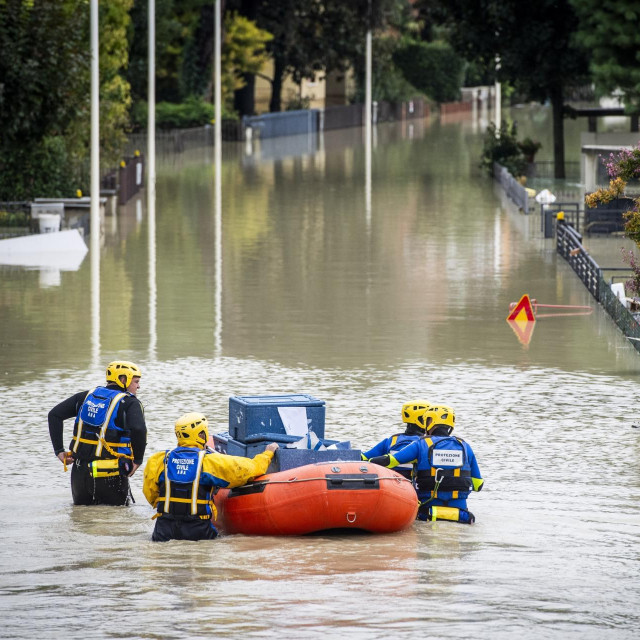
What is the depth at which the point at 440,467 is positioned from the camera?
41.5ft

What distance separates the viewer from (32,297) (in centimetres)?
2848

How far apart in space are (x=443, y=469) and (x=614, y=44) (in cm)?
3538

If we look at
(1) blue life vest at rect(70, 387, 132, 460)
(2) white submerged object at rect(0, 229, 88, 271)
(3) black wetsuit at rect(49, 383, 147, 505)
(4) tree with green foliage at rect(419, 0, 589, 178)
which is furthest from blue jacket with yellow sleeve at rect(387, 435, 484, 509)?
(4) tree with green foliage at rect(419, 0, 589, 178)

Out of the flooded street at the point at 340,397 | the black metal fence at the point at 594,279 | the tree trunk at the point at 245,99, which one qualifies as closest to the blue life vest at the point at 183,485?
the flooded street at the point at 340,397

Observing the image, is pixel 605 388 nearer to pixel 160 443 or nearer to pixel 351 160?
pixel 160 443

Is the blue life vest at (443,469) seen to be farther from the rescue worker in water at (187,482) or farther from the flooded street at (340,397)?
the rescue worker in water at (187,482)

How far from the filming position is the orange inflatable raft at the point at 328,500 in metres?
12.0

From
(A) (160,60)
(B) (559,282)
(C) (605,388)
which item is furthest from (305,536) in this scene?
(A) (160,60)

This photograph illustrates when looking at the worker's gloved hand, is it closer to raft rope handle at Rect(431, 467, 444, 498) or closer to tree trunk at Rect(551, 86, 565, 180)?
raft rope handle at Rect(431, 467, 444, 498)

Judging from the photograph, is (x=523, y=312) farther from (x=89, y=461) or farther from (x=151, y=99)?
(x=151, y=99)

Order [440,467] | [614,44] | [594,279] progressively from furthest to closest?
[614,44], [594,279], [440,467]

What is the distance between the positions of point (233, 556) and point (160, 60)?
60.6m

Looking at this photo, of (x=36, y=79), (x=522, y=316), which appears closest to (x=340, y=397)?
(x=522, y=316)

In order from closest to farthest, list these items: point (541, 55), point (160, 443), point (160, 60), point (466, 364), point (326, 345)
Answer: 1. point (160, 443)
2. point (466, 364)
3. point (326, 345)
4. point (541, 55)
5. point (160, 60)
